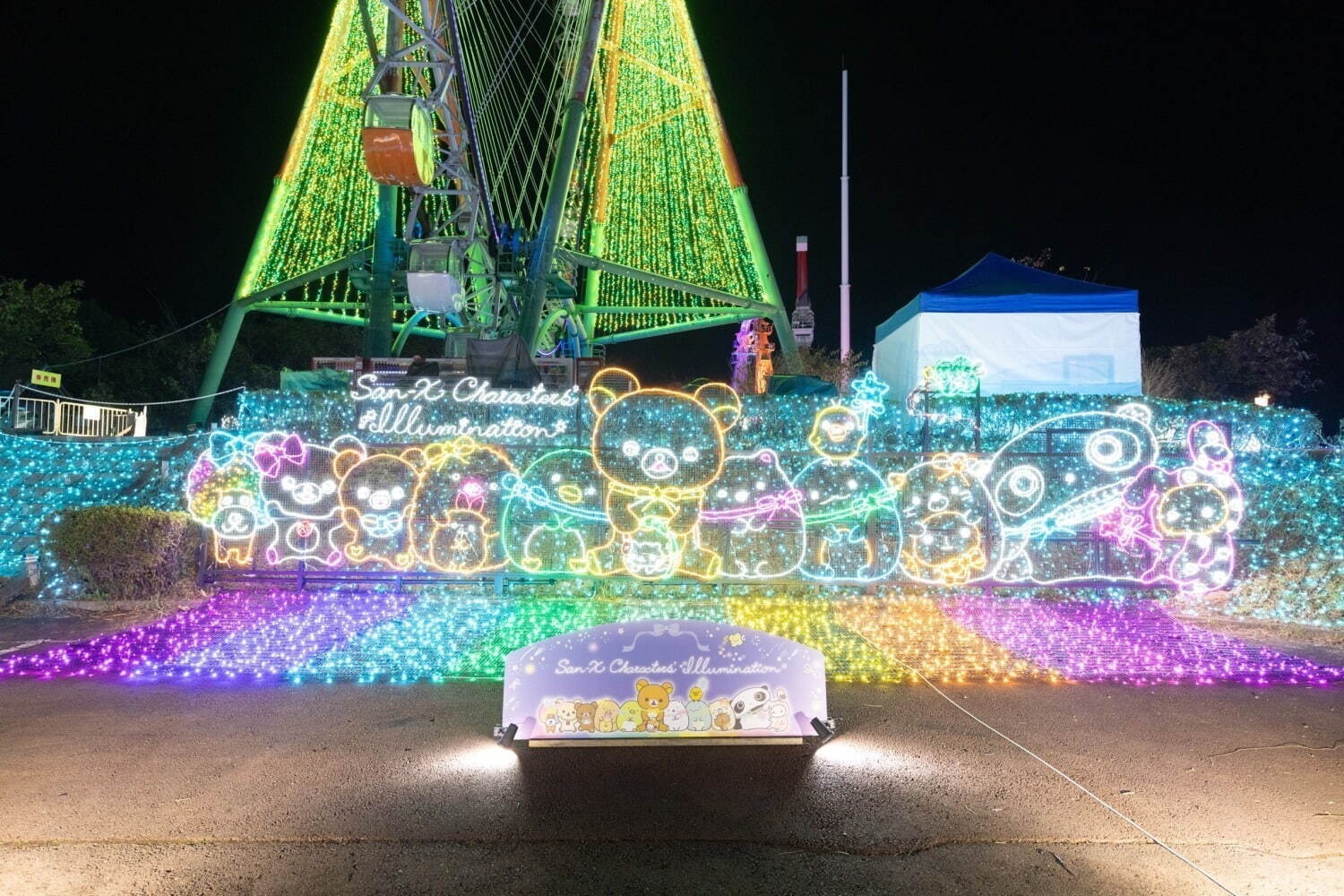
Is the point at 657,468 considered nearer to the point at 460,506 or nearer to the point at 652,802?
the point at 460,506

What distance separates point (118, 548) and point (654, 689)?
652 centimetres

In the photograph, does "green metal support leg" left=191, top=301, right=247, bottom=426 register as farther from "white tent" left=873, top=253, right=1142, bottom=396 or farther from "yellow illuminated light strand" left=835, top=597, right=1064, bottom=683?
"yellow illuminated light strand" left=835, top=597, right=1064, bottom=683

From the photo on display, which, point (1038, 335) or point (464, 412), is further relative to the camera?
point (1038, 335)

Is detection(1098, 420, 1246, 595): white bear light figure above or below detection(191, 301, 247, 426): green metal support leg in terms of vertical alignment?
below

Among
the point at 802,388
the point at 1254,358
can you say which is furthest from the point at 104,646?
the point at 1254,358

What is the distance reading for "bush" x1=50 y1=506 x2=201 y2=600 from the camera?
8.01 metres

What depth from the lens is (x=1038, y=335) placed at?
12195 millimetres

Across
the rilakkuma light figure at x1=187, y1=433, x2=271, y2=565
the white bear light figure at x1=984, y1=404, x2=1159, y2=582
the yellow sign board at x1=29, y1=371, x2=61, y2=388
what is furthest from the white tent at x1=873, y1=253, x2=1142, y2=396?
the yellow sign board at x1=29, y1=371, x2=61, y2=388

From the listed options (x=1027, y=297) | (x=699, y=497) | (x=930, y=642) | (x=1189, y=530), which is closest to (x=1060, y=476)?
(x=1189, y=530)

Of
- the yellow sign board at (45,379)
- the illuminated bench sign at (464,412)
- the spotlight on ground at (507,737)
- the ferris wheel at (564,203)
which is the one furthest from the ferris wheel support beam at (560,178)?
the spotlight on ground at (507,737)

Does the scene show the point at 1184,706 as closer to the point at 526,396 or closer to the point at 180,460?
the point at 526,396

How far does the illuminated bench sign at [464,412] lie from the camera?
9109 mm

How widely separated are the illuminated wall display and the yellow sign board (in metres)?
6.66

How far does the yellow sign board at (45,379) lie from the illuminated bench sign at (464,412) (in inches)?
304
